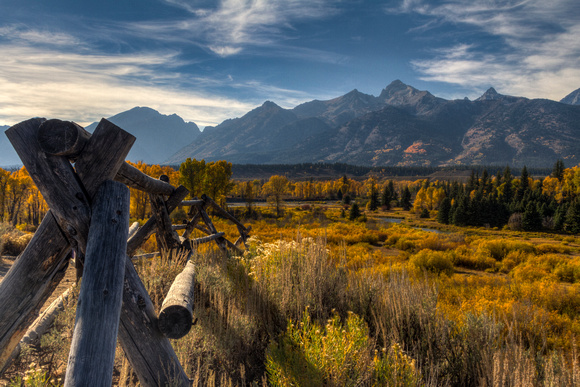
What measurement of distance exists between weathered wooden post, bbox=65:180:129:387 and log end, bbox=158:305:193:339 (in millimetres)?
534

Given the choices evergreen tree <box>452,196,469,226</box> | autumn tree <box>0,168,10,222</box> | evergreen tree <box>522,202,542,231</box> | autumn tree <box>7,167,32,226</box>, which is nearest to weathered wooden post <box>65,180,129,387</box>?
autumn tree <box>0,168,10,222</box>

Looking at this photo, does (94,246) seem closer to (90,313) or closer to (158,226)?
(90,313)

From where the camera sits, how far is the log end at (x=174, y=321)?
2.05 m

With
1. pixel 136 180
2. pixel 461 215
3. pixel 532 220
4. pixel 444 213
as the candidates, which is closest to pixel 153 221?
pixel 136 180

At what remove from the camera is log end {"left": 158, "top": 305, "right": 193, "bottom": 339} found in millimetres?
2055

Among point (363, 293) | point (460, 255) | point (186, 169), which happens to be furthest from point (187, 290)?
point (186, 169)

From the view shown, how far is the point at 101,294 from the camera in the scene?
60.2 inches

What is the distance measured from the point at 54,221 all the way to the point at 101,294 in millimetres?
647

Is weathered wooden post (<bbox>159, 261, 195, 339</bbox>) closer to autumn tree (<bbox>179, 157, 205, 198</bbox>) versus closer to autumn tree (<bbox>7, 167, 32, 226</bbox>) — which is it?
autumn tree (<bbox>179, 157, 205, 198</bbox>)

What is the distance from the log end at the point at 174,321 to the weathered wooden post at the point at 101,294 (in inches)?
21.0

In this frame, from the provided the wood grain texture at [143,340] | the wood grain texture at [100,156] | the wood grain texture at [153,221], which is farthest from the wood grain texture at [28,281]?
the wood grain texture at [153,221]

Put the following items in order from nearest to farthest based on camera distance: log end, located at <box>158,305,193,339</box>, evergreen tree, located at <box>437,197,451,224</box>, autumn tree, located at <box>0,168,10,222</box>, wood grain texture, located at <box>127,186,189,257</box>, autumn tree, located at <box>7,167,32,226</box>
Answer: log end, located at <box>158,305,193,339</box> < wood grain texture, located at <box>127,186,189,257</box> < autumn tree, located at <box>0,168,10,222</box> < autumn tree, located at <box>7,167,32,226</box> < evergreen tree, located at <box>437,197,451,224</box>

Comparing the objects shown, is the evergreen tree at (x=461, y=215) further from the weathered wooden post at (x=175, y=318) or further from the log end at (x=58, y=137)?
the log end at (x=58, y=137)

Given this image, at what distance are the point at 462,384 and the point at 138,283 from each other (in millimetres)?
3698
